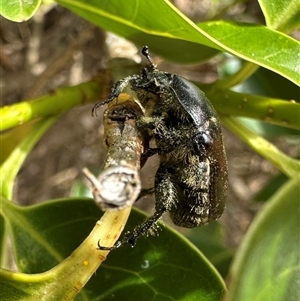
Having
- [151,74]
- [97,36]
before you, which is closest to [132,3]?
[151,74]

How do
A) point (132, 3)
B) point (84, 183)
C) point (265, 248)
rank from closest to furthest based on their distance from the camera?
point (265, 248), point (132, 3), point (84, 183)

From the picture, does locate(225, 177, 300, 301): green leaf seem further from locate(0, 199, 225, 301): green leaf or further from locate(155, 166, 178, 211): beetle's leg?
locate(155, 166, 178, 211): beetle's leg

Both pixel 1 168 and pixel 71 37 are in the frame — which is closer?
pixel 1 168

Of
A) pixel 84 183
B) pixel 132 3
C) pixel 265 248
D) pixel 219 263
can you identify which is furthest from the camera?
pixel 84 183

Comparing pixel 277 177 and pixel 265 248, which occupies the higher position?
pixel 265 248

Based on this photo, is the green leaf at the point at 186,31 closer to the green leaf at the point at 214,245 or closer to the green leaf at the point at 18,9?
the green leaf at the point at 18,9

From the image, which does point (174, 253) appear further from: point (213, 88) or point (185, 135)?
point (213, 88)

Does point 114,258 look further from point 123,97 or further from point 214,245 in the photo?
point 214,245

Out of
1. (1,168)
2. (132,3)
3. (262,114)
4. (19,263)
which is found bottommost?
(19,263)
